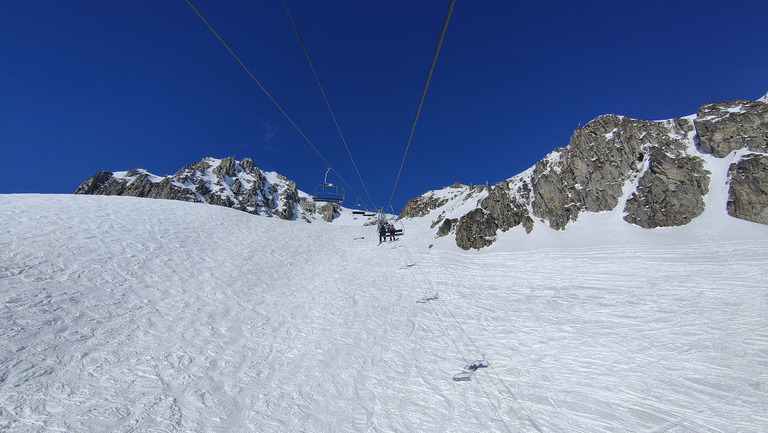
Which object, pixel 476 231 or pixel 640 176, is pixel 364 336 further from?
pixel 640 176

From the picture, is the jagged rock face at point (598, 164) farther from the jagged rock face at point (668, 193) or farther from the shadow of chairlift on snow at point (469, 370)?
the shadow of chairlift on snow at point (469, 370)

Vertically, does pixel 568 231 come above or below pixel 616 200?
below

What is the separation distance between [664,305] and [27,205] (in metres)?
44.0

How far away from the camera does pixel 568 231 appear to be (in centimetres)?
3033

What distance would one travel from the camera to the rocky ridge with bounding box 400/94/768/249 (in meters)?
26.5

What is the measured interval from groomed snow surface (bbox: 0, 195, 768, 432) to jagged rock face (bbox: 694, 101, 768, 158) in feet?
34.3

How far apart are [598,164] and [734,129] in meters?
11.6

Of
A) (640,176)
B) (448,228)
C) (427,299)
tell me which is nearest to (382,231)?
(448,228)

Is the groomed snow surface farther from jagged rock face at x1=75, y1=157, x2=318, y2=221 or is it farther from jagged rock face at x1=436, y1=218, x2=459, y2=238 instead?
jagged rock face at x1=75, y1=157, x2=318, y2=221

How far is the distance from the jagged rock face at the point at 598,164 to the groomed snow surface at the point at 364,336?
8961mm

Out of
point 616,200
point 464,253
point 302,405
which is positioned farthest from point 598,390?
point 616,200

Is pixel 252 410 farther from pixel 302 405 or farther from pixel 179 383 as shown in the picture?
pixel 179 383

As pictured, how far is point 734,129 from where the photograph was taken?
29016mm

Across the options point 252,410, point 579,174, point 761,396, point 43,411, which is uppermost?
point 579,174
